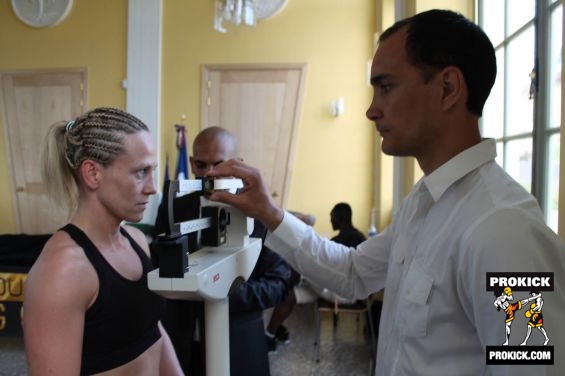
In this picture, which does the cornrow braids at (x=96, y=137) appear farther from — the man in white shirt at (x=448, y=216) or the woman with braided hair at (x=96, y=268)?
the man in white shirt at (x=448, y=216)

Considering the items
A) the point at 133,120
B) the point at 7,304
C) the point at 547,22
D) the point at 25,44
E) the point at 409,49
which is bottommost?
the point at 7,304

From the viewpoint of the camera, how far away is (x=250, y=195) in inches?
43.6

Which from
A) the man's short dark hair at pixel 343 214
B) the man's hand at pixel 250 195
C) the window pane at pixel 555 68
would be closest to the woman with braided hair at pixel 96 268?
the man's hand at pixel 250 195

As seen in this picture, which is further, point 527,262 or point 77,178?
point 77,178

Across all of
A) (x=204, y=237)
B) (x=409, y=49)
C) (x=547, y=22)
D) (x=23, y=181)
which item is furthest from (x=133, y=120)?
(x=23, y=181)

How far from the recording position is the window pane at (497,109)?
7.49ft

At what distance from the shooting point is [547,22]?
1.69 meters

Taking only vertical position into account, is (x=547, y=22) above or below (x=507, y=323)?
above

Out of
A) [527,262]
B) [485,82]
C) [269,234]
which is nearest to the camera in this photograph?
[527,262]

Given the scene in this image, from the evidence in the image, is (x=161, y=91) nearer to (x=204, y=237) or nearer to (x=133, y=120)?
(x=133, y=120)

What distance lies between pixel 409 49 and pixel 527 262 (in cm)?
49

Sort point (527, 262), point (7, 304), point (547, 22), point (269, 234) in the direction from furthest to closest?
point (7, 304), point (547, 22), point (269, 234), point (527, 262)

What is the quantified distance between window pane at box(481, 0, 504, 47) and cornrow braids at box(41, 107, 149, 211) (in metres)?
2.00

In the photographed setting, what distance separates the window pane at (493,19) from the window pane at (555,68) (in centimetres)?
61
